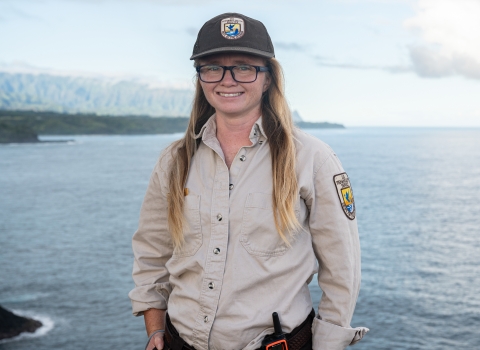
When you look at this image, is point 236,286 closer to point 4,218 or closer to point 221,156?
point 221,156

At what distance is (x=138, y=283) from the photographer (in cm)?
259

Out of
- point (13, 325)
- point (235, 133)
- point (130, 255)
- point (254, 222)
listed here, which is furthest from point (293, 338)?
point (130, 255)

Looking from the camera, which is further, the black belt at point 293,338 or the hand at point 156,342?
the hand at point 156,342

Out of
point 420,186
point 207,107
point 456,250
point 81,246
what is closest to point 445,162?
point 420,186

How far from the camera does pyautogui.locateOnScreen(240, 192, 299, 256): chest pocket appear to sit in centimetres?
216

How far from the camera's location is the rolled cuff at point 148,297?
2.54m

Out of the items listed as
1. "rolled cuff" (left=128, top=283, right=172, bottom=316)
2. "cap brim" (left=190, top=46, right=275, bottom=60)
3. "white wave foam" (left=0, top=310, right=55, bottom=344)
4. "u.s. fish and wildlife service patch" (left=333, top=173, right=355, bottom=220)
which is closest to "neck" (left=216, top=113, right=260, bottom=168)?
"cap brim" (left=190, top=46, right=275, bottom=60)

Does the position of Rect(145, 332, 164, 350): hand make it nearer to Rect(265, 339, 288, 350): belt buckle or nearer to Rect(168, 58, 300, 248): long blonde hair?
Rect(168, 58, 300, 248): long blonde hair

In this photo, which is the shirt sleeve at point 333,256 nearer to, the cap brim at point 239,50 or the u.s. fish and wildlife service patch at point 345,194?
the u.s. fish and wildlife service patch at point 345,194

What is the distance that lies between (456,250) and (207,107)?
52.7 meters

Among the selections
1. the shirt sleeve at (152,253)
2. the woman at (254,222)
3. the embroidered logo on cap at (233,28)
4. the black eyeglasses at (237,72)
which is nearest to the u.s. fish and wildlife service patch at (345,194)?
the woman at (254,222)

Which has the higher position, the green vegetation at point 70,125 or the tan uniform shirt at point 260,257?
the green vegetation at point 70,125

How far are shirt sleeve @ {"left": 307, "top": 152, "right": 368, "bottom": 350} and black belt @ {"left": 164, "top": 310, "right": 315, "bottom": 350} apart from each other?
32 mm

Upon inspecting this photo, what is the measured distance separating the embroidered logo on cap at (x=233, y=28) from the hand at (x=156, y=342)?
1.31 m
